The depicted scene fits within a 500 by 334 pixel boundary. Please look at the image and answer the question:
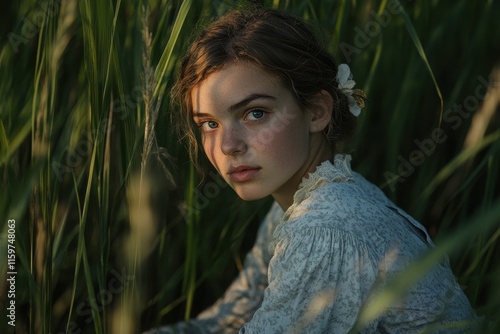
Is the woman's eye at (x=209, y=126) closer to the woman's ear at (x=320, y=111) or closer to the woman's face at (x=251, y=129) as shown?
the woman's face at (x=251, y=129)

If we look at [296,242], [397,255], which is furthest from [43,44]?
[397,255]

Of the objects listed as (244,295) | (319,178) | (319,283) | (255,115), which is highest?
(255,115)

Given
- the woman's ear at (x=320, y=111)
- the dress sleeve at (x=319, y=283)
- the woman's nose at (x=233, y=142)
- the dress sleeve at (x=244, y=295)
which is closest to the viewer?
the dress sleeve at (x=319, y=283)

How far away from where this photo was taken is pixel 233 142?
4.50 ft

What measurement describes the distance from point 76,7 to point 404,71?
2.30 feet

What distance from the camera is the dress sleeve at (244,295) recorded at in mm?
1902

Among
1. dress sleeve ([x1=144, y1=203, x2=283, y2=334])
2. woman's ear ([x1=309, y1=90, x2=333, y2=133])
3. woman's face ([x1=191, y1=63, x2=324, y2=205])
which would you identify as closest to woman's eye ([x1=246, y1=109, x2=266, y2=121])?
woman's face ([x1=191, y1=63, x2=324, y2=205])

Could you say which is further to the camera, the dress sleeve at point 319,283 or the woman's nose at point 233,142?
the woman's nose at point 233,142

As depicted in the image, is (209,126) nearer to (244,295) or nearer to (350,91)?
(350,91)

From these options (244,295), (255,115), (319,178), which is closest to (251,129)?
(255,115)

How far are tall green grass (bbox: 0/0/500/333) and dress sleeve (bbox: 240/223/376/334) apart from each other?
18 centimetres

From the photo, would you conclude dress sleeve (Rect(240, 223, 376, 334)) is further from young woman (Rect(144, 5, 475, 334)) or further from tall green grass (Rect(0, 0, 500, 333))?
tall green grass (Rect(0, 0, 500, 333))

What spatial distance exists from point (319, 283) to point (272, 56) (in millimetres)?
387

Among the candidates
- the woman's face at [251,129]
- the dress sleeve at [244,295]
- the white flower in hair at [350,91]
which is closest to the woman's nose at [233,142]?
the woman's face at [251,129]
